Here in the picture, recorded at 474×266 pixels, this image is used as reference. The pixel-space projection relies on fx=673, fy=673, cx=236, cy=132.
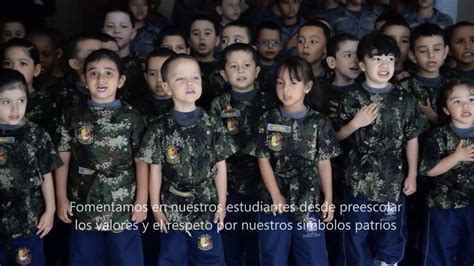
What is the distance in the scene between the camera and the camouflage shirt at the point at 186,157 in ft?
10.1

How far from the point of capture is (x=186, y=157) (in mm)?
3078

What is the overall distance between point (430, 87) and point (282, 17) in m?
1.68

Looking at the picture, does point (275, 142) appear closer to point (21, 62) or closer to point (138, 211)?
point (138, 211)

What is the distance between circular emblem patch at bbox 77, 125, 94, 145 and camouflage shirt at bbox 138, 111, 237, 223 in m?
0.24

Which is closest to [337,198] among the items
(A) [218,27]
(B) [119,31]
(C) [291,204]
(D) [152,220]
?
(C) [291,204]

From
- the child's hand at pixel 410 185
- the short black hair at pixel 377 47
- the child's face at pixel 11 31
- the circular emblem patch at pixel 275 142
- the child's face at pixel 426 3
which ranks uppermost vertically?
the child's face at pixel 426 3

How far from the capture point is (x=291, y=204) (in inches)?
126

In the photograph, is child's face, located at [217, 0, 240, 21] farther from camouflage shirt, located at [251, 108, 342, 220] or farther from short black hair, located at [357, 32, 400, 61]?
camouflage shirt, located at [251, 108, 342, 220]

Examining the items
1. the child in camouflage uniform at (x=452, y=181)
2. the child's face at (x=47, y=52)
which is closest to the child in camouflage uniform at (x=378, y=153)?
the child in camouflage uniform at (x=452, y=181)

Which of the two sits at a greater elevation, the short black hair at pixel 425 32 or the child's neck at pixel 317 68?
the short black hair at pixel 425 32

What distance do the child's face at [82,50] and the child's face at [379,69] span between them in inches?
57.4

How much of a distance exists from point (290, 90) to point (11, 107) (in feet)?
4.17

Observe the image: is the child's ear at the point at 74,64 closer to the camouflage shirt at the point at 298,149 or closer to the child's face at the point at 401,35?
the camouflage shirt at the point at 298,149

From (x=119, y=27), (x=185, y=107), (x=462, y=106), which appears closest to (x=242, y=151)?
(x=185, y=107)
